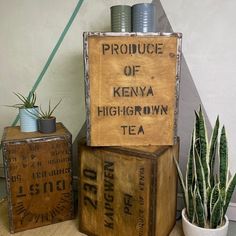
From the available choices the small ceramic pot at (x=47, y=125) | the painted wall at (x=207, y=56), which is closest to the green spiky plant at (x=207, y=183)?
the painted wall at (x=207, y=56)

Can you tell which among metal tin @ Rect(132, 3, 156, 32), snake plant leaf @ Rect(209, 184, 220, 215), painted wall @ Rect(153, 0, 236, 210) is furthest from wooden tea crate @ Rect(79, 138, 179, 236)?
metal tin @ Rect(132, 3, 156, 32)

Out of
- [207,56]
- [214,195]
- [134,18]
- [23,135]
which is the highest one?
[134,18]

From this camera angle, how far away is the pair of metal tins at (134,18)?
1367mm

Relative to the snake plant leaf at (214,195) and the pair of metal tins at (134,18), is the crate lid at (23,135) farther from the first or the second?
the snake plant leaf at (214,195)

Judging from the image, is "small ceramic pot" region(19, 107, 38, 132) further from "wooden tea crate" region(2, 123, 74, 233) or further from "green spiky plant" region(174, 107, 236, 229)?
"green spiky plant" region(174, 107, 236, 229)

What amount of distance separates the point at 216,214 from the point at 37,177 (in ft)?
3.51

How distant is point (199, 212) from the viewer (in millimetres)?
1428

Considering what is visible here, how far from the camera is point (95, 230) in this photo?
1536 mm

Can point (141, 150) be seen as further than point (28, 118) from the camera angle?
No

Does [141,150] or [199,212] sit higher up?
[141,150]

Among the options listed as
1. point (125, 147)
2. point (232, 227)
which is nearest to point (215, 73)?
point (125, 147)

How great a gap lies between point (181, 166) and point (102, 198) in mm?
650

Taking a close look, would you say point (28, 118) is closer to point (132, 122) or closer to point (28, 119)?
point (28, 119)

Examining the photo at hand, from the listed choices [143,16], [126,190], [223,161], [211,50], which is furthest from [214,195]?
[143,16]
